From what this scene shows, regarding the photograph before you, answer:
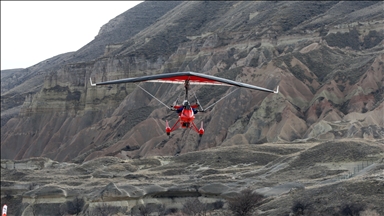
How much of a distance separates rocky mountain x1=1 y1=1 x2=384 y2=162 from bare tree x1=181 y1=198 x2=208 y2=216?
32.6m

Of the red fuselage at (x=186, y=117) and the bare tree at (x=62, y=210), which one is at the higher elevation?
the red fuselage at (x=186, y=117)

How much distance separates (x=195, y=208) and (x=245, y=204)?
21.2 feet

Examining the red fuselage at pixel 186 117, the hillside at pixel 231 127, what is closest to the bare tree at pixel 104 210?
the hillside at pixel 231 127

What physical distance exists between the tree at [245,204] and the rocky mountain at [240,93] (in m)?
36.9

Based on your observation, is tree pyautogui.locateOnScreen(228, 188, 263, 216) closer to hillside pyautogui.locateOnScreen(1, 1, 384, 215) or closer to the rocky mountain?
hillside pyautogui.locateOnScreen(1, 1, 384, 215)

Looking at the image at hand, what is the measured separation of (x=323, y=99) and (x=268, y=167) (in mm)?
37125

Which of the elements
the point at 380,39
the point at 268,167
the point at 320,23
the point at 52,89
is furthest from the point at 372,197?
Result: the point at 52,89

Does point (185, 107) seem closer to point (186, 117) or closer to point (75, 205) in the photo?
point (186, 117)

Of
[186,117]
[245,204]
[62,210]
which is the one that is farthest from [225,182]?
[186,117]

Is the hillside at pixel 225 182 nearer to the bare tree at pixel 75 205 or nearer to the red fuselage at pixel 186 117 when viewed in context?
the bare tree at pixel 75 205

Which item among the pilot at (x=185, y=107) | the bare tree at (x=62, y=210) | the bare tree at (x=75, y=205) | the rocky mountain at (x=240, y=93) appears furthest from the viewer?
the rocky mountain at (x=240, y=93)

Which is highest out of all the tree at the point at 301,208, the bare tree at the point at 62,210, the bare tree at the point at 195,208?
the tree at the point at 301,208

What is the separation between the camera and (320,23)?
161 metres

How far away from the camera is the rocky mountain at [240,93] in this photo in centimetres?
11206
